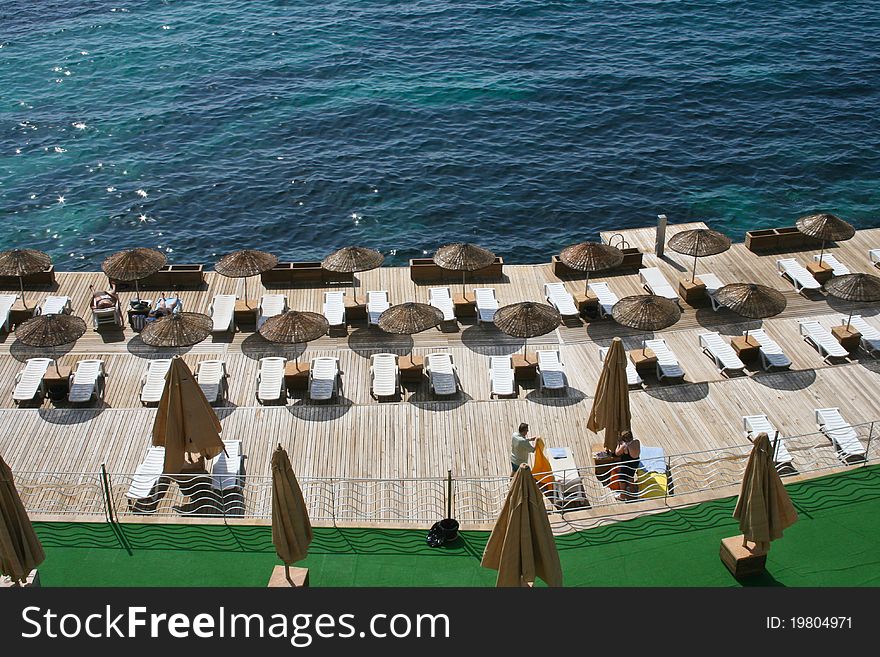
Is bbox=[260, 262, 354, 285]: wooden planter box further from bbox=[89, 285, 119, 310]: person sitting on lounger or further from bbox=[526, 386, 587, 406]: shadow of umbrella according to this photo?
bbox=[526, 386, 587, 406]: shadow of umbrella

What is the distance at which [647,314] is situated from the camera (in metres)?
27.0

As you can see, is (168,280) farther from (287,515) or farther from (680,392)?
(287,515)

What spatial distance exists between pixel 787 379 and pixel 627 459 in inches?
288

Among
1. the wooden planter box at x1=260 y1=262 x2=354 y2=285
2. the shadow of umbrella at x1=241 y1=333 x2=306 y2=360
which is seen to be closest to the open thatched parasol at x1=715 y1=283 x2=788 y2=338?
the shadow of umbrella at x1=241 y1=333 x2=306 y2=360

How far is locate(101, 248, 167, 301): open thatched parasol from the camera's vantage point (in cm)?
2975

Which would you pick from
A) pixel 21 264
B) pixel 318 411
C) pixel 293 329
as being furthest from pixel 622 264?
pixel 21 264

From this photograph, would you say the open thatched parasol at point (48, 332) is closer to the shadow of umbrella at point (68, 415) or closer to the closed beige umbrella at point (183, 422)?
the shadow of umbrella at point (68, 415)

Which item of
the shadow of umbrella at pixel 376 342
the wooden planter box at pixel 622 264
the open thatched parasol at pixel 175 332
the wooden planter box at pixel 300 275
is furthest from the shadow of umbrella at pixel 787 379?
the open thatched parasol at pixel 175 332

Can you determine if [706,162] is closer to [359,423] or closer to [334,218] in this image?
[334,218]

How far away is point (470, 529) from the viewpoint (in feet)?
59.0

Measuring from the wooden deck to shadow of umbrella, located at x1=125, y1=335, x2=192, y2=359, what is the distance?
0.07 metres
